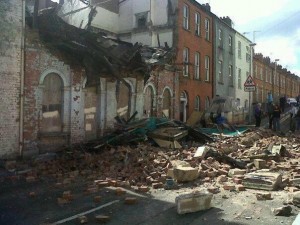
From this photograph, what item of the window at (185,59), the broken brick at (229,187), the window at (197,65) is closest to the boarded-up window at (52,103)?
Answer: the broken brick at (229,187)

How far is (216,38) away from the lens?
100ft

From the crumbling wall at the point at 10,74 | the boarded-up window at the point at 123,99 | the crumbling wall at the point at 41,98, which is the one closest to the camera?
the crumbling wall at the point at 10,74

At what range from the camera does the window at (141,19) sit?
A: 25.7 m

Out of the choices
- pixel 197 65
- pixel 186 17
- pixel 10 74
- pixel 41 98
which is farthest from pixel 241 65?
pixel 10 74

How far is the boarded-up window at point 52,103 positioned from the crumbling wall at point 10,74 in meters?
1.25

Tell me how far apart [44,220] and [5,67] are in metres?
7.46

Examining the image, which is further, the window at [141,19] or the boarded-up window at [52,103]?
the window at [141,19]

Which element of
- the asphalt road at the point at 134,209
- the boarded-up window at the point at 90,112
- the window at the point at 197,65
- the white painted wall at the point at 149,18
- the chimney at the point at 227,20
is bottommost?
the asphalt road at the point at 134,209

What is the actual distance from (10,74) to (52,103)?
2.10 m

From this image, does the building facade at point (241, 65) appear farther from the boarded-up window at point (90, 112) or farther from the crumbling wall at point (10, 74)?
the crumbling wall at point (10, 74)

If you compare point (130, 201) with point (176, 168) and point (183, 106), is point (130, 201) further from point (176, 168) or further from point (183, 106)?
point (183, 106)

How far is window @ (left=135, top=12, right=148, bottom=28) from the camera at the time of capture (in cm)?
2570

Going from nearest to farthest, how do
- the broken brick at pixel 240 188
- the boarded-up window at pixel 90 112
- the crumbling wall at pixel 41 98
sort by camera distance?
the broken brick at pixel 240 188 < the crumbling wall at pixel 41 98 < the boarded-up window at pixel 90 112

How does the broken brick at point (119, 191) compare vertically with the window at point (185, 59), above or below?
below
